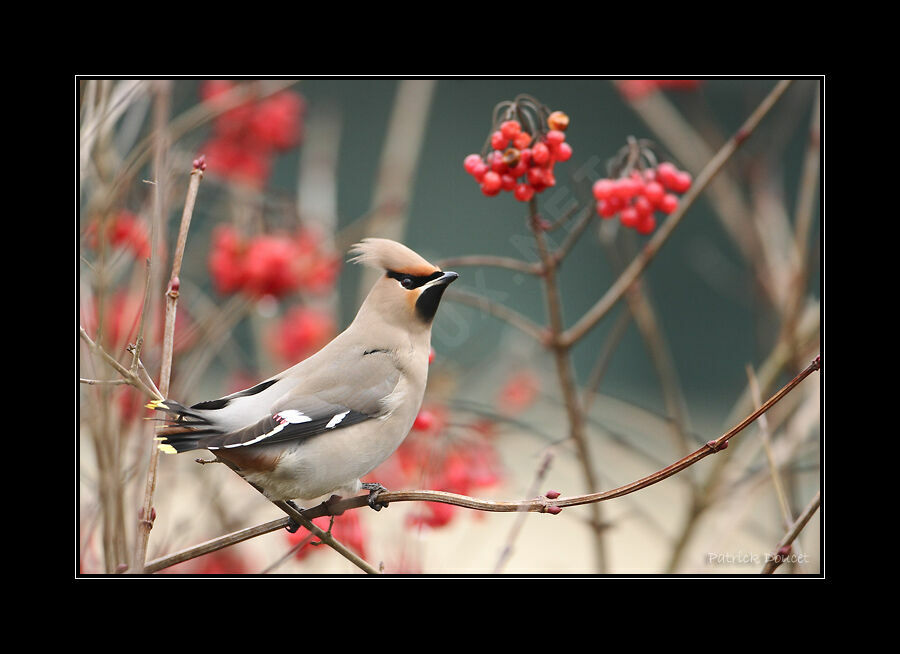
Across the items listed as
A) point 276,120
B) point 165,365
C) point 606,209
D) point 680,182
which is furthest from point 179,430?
point 276,120

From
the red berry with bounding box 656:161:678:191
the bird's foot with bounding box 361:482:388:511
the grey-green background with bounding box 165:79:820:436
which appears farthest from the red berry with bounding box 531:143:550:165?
the bird's foot with bounding box 361:482:388:511

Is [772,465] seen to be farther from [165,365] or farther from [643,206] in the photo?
[165,365]

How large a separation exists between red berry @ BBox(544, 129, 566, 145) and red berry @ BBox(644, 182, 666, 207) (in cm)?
38

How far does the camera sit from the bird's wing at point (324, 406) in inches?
62.2

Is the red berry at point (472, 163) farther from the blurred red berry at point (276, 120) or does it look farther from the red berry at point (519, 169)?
the blurred red berry at point (276, 120)

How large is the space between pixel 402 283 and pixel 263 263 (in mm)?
774

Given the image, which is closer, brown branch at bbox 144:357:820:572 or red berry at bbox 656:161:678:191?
brown branch at bbox 144:357:820:572

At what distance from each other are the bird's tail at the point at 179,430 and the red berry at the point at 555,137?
2.79ft

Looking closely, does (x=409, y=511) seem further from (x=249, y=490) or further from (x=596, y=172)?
(x=596, y=172)

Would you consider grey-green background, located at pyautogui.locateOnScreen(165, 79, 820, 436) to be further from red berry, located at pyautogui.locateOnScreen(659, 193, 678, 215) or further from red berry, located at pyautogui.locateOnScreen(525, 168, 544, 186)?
red berry, located at pyautogui.locateOnScreen(525, 168, 544, 186)

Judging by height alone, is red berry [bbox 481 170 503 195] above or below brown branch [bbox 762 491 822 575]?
above

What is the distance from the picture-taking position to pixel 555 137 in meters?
1.87

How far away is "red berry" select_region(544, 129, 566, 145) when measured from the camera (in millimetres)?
1864

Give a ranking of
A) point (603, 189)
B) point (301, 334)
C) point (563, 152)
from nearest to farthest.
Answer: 1. point (563, 152)
2. point (603, 189)
3. point (301, 334)
